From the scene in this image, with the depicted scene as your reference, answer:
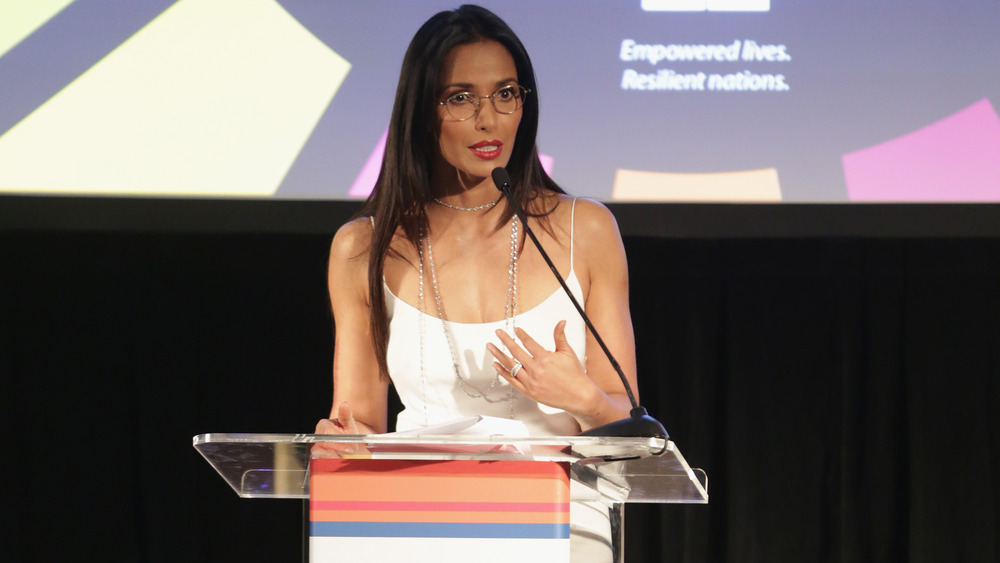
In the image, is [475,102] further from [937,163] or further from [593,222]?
[937,163]

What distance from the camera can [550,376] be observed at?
4.43 feet

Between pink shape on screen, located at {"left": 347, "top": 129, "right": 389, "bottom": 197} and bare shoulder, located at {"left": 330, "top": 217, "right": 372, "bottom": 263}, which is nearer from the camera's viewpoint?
bare shoulder, located at {"left": 330, "top": 217, "right": 372, "bottom": 263}

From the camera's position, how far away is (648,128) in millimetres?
3172

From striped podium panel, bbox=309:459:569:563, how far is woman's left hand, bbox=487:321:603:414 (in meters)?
0.22

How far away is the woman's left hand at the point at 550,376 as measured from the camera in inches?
53.0

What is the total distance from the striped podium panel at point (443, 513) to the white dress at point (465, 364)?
748mm

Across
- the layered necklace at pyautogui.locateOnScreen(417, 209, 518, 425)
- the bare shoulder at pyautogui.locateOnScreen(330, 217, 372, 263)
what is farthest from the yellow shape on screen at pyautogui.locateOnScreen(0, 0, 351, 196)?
the layered necklace at pyautogui.locateOnScreen(417, 209, 518, 425)

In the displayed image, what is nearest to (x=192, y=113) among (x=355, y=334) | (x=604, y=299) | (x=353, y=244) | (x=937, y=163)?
(x=353, y=244)

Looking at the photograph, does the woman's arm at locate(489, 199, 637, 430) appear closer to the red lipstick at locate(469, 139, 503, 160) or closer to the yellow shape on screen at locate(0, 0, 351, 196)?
the red lipstick at locate(469, 139, 503, 160)

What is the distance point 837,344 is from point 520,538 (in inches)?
98.5

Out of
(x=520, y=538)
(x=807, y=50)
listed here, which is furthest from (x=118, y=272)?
(x=520, y=538)

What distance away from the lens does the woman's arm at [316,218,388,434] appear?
1.97 metres

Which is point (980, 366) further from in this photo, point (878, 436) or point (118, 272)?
point (118, 272)

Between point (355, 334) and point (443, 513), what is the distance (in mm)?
929
